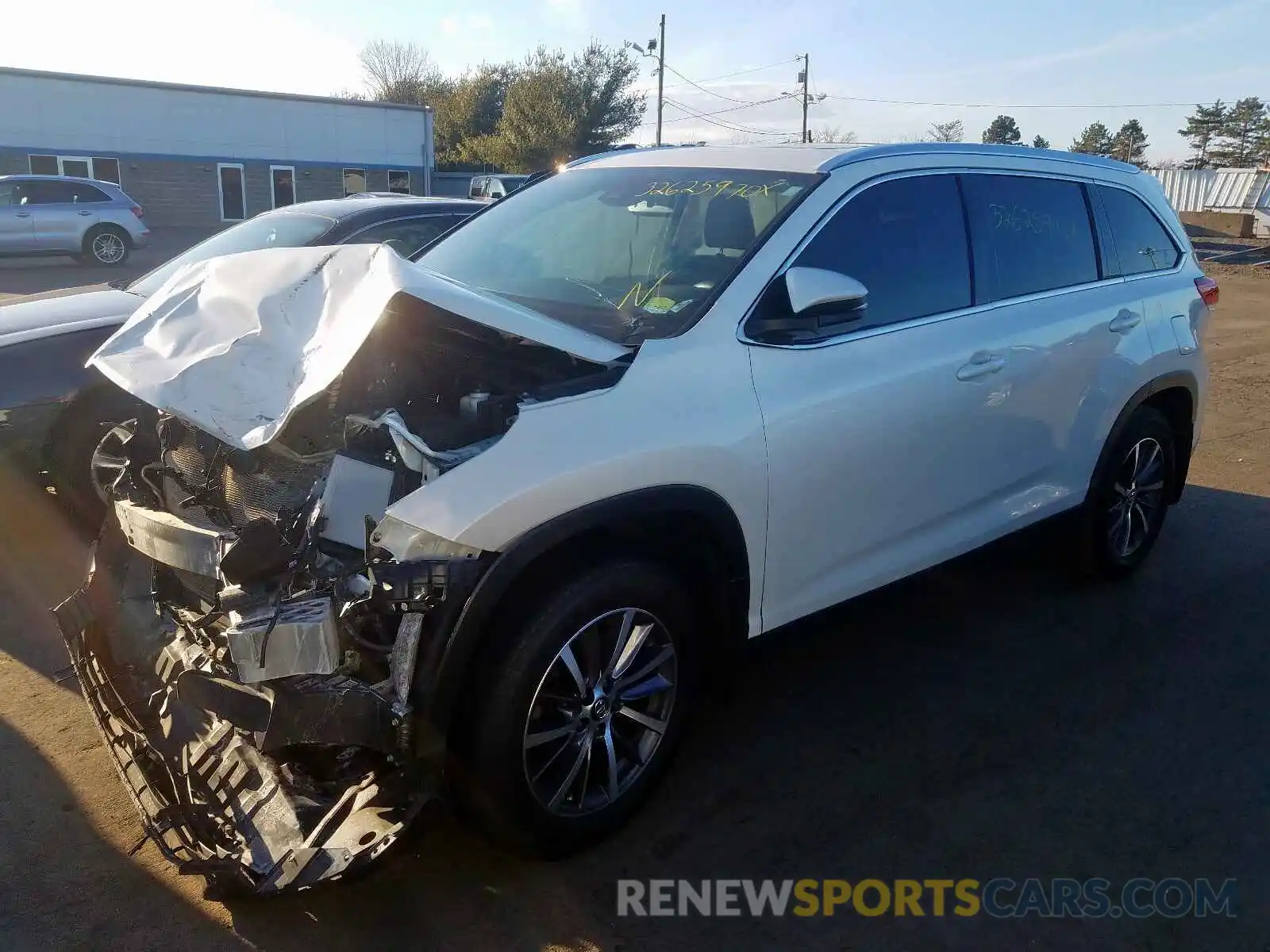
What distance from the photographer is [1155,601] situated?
486 centimetres

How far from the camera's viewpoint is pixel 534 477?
8.34 feet

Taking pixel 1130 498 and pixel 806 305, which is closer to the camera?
pixel 806 305

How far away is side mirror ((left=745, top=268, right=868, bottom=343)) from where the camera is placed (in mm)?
3051

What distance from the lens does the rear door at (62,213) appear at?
1805 centimetres

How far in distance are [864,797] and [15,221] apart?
63.8ft

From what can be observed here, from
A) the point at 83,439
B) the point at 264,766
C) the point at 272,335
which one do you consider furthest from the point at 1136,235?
the point at 83,439

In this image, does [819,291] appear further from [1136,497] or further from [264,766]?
[1136,497]

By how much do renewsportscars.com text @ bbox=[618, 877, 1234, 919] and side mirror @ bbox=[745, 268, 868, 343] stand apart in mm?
1631

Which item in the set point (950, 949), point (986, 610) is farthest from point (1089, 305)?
point (950, 949)

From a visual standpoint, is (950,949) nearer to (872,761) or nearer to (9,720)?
(872,761)

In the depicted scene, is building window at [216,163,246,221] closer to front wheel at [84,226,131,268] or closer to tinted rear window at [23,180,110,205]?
front wheel at [84,226,131,268]

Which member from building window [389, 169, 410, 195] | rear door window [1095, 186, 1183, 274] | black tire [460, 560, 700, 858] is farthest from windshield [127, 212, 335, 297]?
building window [389, 169, 410, 195]

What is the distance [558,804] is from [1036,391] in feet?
8.38

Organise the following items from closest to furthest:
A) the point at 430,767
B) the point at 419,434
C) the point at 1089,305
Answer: the point at 430,767
the point at 419,434
the point at 1089,305
